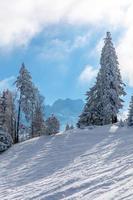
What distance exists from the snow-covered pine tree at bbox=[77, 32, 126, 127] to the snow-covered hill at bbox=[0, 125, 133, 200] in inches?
453

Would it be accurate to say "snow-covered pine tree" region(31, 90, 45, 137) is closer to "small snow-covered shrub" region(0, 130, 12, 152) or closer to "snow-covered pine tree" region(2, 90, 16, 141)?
"snow-covered pine tree" region(2, 90, 16, 141)

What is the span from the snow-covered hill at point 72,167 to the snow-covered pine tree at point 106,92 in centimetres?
1150

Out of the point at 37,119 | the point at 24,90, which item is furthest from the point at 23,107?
the point at 37,119

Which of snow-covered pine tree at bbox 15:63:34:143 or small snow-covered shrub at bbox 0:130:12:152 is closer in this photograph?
small snow-covered shrub at bbox 0:130:12:152

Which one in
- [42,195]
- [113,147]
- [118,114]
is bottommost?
[42,195]

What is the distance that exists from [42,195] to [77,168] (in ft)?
21.2

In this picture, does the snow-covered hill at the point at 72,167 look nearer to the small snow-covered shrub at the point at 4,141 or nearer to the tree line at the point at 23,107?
the small snow-covered shrub at the point at 4,141

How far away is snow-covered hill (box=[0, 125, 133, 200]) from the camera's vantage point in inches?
734

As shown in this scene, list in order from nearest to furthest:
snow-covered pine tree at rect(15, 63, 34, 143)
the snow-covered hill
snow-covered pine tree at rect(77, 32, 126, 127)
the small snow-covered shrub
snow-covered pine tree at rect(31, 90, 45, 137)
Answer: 1. the snow-covered hill
2. the small snow-covered shrub
3. snow-covered pine tree at rect(77, 32, 126, 127)
4. snow-covered pine tree at rect(15, 63, 34, 143)
5. snow-covered pine tree at rect(31, 90, 45, 137)

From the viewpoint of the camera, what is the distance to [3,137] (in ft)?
151

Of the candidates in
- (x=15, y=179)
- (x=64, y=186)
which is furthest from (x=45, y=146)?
(x=64, y=186)

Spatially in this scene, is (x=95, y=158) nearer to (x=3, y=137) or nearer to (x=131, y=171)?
(x=131, y=171)

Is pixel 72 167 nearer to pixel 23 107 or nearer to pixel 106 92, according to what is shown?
pixel 106 92

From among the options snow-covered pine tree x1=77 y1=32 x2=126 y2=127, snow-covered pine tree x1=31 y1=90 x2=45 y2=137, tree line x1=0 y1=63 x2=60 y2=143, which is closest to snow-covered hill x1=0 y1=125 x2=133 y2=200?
snow-covered pine tree x1=77 y1=32 x2=126 y2=127
